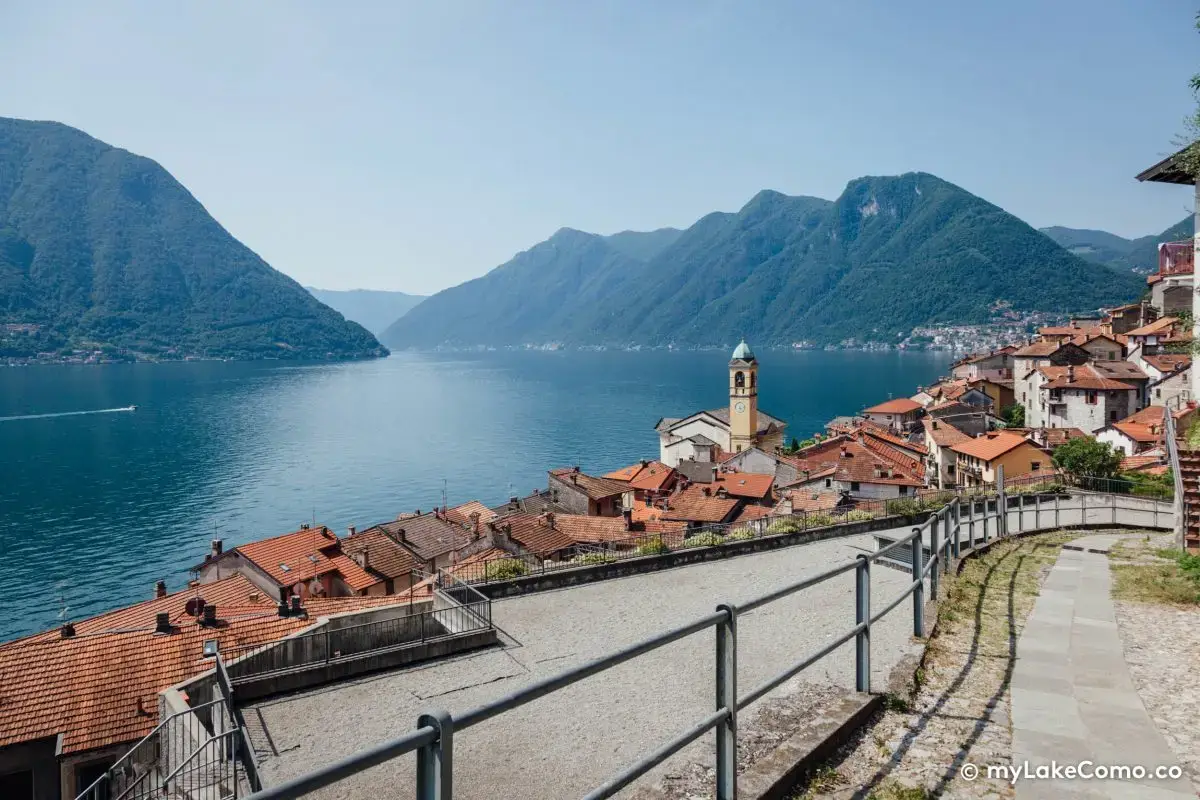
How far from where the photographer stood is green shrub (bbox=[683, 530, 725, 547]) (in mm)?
15789

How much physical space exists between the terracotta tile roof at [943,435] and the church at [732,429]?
13.5 meters

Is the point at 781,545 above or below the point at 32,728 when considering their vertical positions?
above

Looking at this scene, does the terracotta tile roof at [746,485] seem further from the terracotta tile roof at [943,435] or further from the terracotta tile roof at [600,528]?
the terracotta tile roof at [943,435]

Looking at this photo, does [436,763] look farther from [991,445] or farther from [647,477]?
[647,477]

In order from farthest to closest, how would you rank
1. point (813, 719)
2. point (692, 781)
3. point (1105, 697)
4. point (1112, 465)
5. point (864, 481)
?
point (864, 481)
point (1112, 465)
point (1105, 697)
point (813, 719)
point (692, 781)

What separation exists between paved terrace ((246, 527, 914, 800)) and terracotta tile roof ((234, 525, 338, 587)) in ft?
70.2

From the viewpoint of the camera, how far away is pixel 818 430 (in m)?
106

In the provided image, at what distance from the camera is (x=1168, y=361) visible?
55.5 metres

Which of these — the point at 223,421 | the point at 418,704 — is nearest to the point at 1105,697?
the point at 418,704

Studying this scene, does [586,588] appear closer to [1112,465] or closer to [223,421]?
[1112,465]

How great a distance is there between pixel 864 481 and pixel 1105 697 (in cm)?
4468

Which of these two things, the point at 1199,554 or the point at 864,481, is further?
the point at 864,481

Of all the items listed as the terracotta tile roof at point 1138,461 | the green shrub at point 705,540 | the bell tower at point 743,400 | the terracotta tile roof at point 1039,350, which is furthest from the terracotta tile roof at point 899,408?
the green shrub at point 705,540

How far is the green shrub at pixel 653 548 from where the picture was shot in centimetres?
1505
